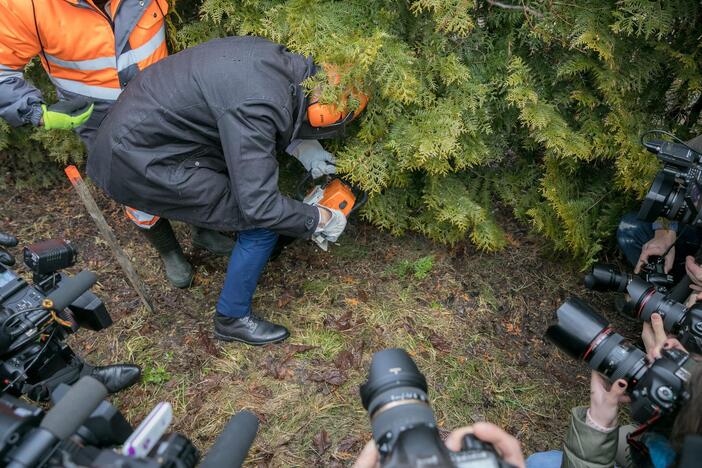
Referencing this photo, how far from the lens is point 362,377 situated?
363 centimetres

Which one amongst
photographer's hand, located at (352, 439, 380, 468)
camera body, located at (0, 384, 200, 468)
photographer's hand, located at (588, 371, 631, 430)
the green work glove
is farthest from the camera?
the green work glove

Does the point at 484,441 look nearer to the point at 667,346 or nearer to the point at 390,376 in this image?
the point at 390,376

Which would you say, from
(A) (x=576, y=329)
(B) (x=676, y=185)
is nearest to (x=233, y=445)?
(A) (x=576, y=329)

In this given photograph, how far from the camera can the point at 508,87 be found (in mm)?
3662

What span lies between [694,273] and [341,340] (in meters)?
2.40

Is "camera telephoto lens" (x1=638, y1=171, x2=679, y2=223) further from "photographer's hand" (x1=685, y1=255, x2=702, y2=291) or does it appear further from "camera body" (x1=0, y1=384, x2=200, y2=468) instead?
"camera body" (x1=0, y1=384, x2=200, y2=468)

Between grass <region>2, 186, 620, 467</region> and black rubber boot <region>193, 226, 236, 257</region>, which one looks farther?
black rubber boot <region>193, 226, 236, 257</region>

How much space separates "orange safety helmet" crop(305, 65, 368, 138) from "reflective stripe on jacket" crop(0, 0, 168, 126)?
139 cm

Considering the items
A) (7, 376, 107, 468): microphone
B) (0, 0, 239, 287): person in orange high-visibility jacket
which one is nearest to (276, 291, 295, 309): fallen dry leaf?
(0, 0, 239, 287): person in orange high-visibility jacket

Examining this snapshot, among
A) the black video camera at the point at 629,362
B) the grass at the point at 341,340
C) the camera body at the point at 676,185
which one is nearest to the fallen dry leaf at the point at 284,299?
the grass at the point at 341,340

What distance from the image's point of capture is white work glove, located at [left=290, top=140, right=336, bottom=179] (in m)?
3.87

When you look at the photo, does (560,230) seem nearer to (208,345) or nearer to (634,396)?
(634,396)

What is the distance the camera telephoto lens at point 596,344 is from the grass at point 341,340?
1.25 m

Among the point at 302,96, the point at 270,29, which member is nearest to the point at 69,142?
the point at 270,29
